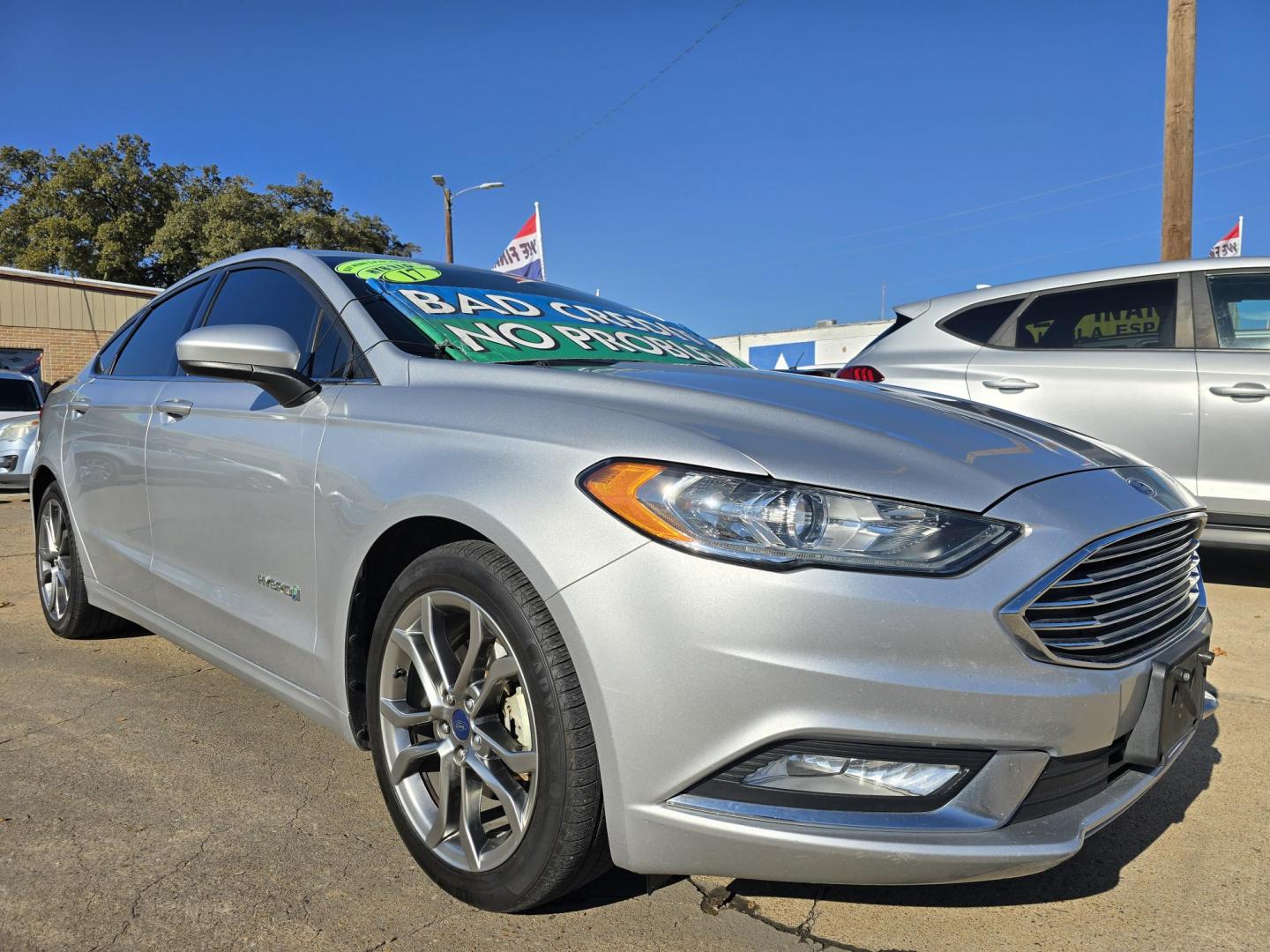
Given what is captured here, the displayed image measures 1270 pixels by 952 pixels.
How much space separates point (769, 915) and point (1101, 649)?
854mm

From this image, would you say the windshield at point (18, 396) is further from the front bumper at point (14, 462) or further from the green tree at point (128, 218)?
the green tree at point (128, 218)

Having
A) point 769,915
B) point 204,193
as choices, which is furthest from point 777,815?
point 204,193

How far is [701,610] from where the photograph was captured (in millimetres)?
1539

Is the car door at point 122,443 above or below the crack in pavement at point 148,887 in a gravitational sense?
above

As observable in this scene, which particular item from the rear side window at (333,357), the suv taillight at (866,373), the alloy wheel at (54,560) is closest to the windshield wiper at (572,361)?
the rear side window at (333,357)

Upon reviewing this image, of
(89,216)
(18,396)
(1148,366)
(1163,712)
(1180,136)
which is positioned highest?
(89,216)

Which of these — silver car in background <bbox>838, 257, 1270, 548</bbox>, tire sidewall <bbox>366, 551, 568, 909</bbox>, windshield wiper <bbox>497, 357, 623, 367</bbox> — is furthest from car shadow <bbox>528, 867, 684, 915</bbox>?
silver car in background <bbox>838, 257, 1270, 548</bbox>

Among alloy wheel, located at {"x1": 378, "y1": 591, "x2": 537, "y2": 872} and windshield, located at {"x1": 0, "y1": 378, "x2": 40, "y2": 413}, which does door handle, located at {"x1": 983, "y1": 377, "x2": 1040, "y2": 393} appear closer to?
alloy wheel, located at {"x1": 378, "y1": 591, "x2": 537, "y2": 872}

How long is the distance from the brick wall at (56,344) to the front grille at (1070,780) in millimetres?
26582

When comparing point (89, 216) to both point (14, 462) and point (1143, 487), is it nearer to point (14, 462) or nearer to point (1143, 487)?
point (14, 462)

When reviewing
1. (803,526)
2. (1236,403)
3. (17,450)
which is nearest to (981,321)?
(1236,403)

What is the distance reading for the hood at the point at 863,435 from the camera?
1643 millimetres

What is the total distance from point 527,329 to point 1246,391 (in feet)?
11.7

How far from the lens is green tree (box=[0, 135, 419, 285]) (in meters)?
34.2
